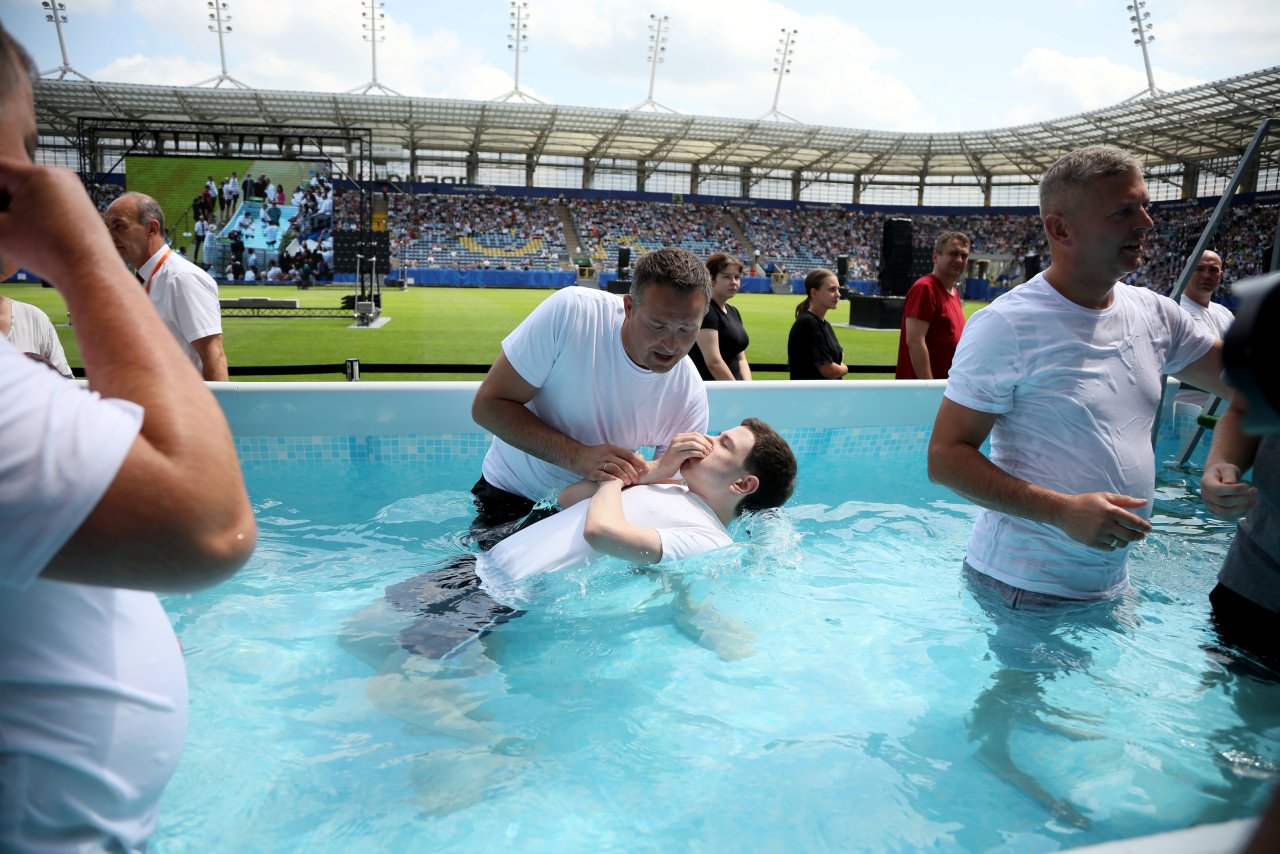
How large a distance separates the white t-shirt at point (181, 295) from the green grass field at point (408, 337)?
3.28 meters

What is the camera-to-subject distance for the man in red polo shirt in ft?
19.7

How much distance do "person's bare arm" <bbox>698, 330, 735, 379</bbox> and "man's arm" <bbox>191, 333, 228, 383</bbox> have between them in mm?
3353

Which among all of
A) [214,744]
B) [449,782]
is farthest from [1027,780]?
[214,744]

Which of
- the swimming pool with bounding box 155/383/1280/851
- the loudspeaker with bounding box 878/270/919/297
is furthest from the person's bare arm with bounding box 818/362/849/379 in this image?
the loudspeaker with bounding box 878/270/919/297

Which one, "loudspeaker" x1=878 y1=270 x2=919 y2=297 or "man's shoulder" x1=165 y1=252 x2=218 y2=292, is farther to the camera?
"loudspeaker" x1=878 y1=270 x2=919 y2=297

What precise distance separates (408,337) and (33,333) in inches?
450

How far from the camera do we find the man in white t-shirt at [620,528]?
2799 millimetres

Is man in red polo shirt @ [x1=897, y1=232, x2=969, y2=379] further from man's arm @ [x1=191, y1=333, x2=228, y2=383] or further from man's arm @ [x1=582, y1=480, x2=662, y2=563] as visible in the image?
man's arm @ [x1=191, y1=333, x2=228, y2=383]

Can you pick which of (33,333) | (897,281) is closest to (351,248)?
(897,281)

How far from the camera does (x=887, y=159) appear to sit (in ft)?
162

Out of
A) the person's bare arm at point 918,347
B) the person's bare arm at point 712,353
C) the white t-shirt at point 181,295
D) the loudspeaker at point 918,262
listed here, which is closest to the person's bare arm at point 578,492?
the white t-shirt at point 181,295

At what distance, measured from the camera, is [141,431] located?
2.82ft

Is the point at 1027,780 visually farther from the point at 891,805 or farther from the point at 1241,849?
the point at 1241,849

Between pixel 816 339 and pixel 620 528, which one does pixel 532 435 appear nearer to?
pixel 620 528
